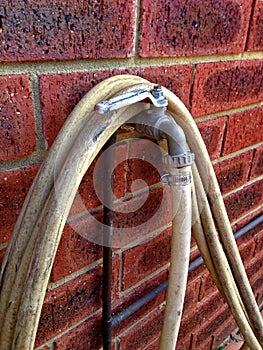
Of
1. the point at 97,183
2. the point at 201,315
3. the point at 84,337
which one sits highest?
the point at 97,183

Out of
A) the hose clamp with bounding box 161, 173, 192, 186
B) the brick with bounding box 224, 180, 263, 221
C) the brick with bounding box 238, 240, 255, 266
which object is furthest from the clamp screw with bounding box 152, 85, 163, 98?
the brick with bounding box 238, 240, 255, 266

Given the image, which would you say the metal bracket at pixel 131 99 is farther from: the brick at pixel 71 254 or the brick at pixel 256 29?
the brick at pixel 256 29

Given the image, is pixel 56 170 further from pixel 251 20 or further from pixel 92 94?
pixel 251 20

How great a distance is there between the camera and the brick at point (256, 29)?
681mm

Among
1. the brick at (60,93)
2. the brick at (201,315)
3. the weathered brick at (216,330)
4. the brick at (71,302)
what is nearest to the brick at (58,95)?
the brick at (60,93)

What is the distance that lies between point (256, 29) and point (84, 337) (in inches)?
26.1

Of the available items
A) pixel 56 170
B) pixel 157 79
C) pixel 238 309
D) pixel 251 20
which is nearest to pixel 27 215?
pixel 56 170

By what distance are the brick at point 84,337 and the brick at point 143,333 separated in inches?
2.9

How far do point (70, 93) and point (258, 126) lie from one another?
0.56 m

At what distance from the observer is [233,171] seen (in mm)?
818

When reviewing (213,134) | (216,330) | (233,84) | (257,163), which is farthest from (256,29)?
(216,330)

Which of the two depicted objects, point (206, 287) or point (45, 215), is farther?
point (206, 287)

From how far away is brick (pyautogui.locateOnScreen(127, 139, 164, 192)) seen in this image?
0.57 m

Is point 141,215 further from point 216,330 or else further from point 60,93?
point 216,330
